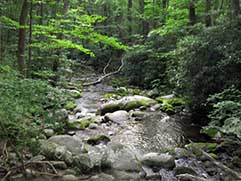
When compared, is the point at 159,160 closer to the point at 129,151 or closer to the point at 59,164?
the point at 129,151

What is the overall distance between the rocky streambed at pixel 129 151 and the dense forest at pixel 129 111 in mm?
20

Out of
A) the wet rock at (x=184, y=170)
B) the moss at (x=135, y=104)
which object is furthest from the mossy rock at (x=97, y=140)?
the moss at (x=135, y=104)

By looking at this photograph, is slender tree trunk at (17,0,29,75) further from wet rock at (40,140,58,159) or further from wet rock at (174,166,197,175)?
wet rock at (174,166,197,175)

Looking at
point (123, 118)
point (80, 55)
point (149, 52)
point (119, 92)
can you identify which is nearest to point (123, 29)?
point (80, 55)

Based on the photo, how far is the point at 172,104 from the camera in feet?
33.4

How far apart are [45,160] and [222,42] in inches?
231

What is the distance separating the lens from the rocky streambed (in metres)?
4.80

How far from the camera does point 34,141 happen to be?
4660 mm

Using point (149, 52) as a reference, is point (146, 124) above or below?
below

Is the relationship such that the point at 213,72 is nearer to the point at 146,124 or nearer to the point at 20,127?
the point at 146,124

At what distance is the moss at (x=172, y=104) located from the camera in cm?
978

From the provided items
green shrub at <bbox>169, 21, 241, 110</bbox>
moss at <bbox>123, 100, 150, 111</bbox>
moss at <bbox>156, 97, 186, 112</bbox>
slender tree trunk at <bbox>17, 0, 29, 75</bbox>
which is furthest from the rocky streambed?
slender tree trunk at <bbox>17, 0, 29, 75</bbox>

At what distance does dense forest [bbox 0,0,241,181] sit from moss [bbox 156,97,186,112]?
53mm

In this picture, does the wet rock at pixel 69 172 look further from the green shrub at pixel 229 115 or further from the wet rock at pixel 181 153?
the green shrub at pixel 229 115
